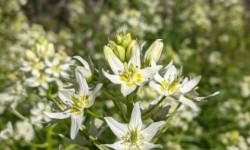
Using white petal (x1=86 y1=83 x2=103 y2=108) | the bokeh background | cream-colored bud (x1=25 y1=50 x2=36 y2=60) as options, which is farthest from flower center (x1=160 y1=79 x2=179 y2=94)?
the bokeh background

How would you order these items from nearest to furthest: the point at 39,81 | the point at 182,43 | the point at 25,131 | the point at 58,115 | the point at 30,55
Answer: the point at 58,115, the point at 39,81, the point at 30,55, the point at 25,131, the point at 182,43

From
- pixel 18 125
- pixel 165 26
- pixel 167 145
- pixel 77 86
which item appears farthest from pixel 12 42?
pixel 77 86

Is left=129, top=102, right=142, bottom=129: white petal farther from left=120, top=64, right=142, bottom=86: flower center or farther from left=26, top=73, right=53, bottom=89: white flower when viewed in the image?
left=26, top=73, right=53, bottom=89: white flower

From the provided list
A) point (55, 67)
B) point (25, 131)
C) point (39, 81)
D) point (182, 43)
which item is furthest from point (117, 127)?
point (182, 43)

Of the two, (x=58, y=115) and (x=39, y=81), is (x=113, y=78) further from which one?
(x=39, y=81)

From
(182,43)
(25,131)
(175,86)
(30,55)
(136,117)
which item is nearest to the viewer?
(136,117)

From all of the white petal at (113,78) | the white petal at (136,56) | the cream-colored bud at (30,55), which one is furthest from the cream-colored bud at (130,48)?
the cream-colored bud at (30,55)

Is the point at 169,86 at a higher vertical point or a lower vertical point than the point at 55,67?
higher
